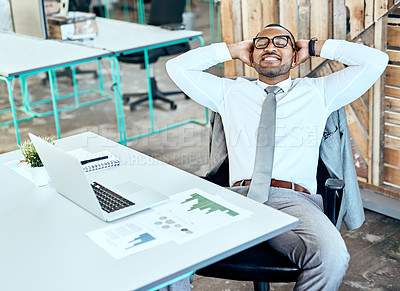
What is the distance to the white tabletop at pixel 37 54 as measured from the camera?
4.02 metres

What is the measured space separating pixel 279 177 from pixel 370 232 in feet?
3.61

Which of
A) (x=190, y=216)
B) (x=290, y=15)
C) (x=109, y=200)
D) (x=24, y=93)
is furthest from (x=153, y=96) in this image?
(x=190, y=216)

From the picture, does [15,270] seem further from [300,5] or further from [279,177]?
[300,5]

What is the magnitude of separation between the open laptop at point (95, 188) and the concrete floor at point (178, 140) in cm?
94

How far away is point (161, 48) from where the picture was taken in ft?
17.3

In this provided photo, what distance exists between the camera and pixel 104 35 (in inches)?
196

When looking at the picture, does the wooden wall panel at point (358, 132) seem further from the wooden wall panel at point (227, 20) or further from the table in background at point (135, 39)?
the table in background at point (135, 39)

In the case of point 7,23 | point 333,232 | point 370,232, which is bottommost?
point 370,232

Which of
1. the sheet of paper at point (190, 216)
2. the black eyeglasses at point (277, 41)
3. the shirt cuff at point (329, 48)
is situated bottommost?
the sheet of paper at point (190, 216)

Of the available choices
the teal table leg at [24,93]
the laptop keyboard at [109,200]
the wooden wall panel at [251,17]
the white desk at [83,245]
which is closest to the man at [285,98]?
the white desk at [83,245]

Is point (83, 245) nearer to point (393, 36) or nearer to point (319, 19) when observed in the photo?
point (393, 36)

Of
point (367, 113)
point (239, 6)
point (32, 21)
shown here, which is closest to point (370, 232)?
point (367, 113)

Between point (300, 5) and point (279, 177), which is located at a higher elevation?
point (300, 5)

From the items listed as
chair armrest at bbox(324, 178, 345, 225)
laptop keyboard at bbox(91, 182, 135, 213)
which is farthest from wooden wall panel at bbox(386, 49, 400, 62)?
laptop keyboard at bbox(91, 182, 135, 213)
